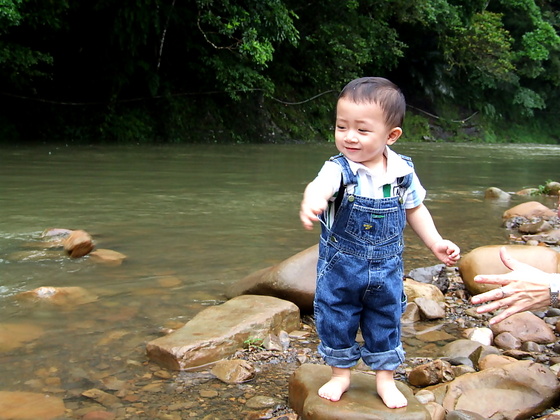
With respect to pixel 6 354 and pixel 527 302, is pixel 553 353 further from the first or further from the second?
pixel 6 354

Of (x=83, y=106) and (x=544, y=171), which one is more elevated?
(x=83, y=106)

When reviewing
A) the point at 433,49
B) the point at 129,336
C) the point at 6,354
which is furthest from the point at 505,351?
the point at 433,49

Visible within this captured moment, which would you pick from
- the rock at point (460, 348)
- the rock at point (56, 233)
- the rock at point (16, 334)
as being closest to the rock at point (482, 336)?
the rock at point (460, 348)

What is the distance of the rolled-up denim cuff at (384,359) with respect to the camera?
2.26m

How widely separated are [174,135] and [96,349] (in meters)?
14.5

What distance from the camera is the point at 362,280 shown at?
216 centimetres

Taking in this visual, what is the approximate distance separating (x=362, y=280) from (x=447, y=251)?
0.39m

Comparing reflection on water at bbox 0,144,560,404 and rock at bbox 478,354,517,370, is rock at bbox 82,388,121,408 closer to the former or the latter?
reflection on water at bbox 0,144,560,404

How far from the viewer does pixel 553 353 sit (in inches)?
A: 116

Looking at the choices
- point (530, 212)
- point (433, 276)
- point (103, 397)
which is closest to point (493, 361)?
point (433, 276)

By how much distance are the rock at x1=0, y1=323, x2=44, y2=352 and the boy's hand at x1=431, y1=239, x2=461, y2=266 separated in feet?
6.11

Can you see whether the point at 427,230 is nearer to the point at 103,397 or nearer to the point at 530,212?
the point at 103,397

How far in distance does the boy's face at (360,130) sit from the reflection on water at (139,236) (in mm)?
1323

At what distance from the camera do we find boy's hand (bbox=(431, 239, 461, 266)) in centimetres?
230
